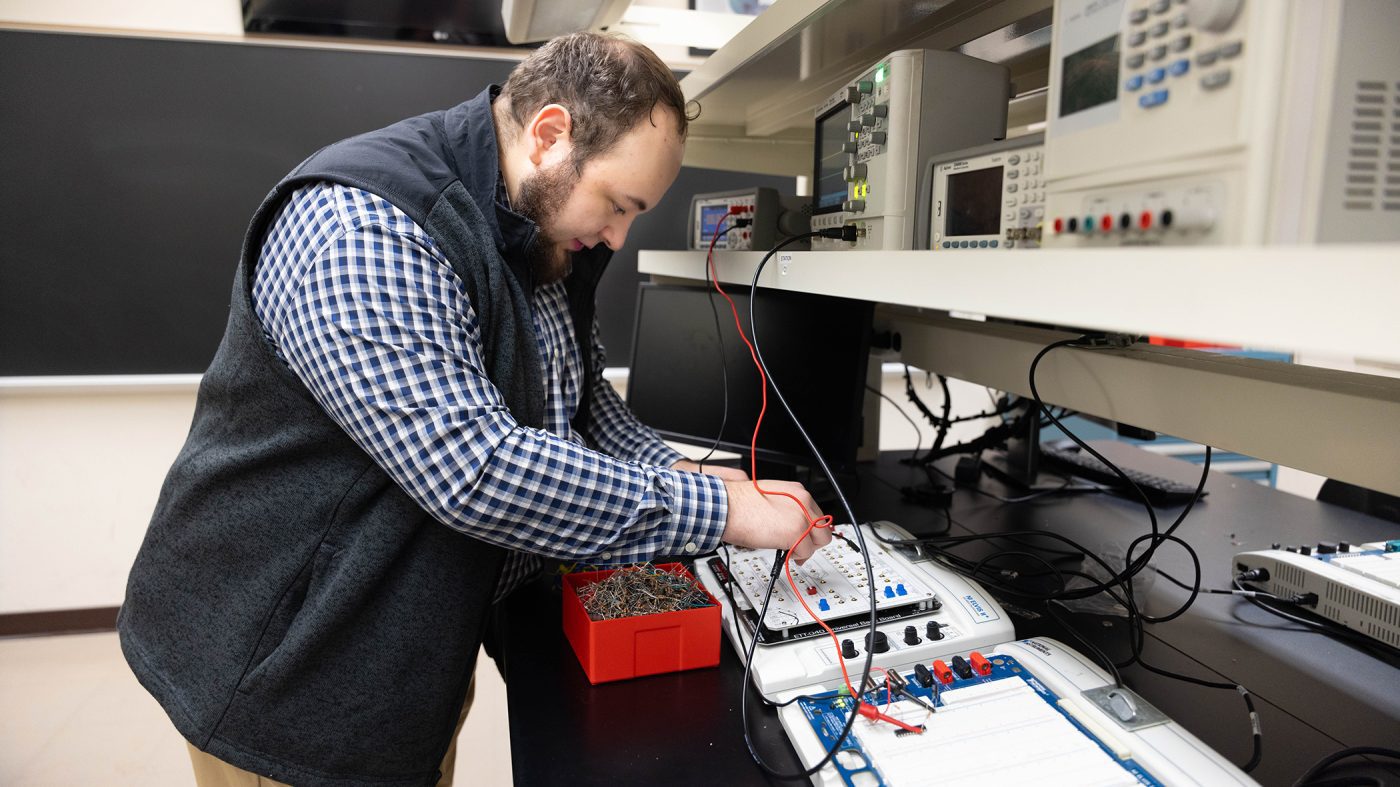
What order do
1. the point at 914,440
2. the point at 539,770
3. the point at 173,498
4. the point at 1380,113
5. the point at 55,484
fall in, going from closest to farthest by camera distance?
the point at 1380,113
the point at 539,770
the point at 173,498
the point at 55,484
the point at 914,440

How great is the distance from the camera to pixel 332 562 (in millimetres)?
963

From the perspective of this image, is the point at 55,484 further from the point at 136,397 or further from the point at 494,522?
the point at 494,522

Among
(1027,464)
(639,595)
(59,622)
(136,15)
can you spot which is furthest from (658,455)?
(59,622)

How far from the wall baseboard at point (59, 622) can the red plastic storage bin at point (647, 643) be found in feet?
8.17

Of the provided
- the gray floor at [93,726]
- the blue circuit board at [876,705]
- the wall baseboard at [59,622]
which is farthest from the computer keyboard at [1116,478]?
the wall baseboard at [59,622]

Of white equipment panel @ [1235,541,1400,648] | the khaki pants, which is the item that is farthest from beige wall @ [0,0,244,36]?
white equipment panel @ [1235,541,1400,648]

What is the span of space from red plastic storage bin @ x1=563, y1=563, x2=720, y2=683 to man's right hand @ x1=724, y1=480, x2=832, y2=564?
0.10 meters

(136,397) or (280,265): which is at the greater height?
(280,265)

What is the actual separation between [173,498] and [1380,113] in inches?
51.4

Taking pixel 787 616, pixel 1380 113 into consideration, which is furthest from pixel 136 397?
pixel 1380 113

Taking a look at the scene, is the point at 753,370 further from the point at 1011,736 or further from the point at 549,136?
the point at 1011,736

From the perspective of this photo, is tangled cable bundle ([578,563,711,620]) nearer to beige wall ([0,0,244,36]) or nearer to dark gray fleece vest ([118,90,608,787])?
dark gray fleece vest ([118,90,608,787])

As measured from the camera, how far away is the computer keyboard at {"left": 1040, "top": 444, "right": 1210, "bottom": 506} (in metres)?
1.70

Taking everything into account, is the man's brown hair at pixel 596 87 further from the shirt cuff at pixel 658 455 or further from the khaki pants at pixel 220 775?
the khaki pants at pixel 220 775
